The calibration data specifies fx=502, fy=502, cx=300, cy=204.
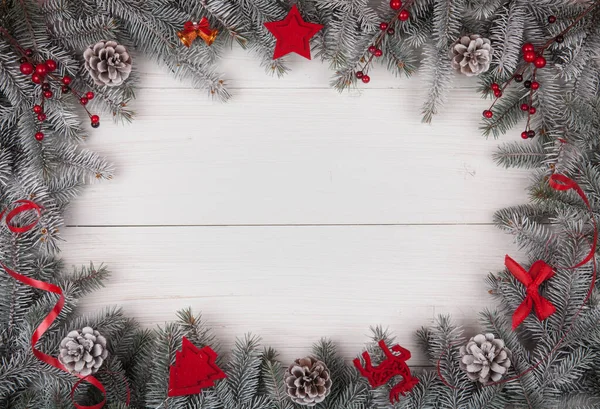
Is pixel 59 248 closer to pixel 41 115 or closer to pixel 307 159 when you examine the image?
pixel 41 115

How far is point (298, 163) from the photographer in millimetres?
1066

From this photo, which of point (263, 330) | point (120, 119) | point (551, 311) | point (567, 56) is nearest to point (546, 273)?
point (551, 311)

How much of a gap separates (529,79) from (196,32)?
2.25 ft

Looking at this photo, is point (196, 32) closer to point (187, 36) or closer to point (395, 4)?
point (187, 36)

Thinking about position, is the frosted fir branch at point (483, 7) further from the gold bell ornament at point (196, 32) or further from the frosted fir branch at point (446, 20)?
the gold bell ornament at point (196, 32)

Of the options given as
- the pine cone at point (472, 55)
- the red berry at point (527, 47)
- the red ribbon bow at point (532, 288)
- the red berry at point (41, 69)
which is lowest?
the red ribbon bow at point (532, 288)

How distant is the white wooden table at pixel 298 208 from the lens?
1.06 metres

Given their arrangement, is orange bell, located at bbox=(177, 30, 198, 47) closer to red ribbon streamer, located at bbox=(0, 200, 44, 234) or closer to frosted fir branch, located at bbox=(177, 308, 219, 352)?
red ribbon streamer, located at bbox=(0, 200, 44, 234)

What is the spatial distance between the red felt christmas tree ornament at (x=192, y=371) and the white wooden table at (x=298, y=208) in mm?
96

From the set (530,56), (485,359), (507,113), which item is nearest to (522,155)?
(507,113)

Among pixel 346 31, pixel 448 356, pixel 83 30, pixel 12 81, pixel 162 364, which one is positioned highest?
pixel 346 31

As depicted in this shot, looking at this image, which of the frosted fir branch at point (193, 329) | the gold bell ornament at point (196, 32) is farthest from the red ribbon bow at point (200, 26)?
the frosted fir branch at point (193, 329)

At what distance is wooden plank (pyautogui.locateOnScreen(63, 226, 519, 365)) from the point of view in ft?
3.46

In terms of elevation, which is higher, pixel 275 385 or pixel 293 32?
pixel 293 32
